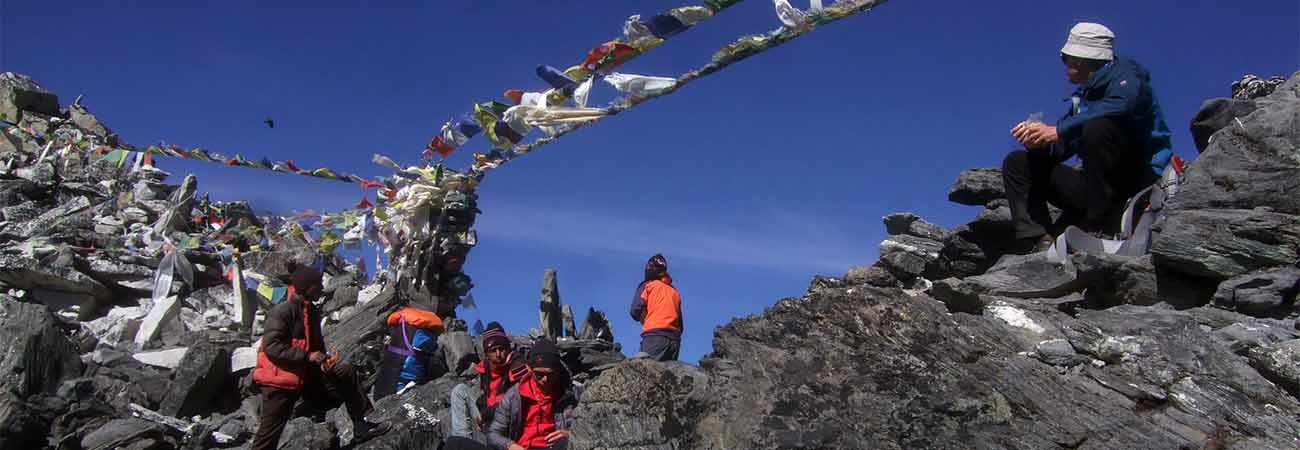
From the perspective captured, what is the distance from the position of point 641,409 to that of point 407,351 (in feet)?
21.2

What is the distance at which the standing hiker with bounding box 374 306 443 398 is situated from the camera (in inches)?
493

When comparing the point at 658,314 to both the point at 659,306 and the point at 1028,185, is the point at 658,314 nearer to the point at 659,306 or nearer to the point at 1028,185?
the point at 659,306

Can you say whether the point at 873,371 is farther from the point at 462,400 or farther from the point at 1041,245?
the point at 462,400

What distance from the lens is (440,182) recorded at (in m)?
15.1

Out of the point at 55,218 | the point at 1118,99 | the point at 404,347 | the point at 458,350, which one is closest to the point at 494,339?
the point at 458,350

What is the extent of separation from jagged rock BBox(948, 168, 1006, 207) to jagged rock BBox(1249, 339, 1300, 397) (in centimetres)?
501

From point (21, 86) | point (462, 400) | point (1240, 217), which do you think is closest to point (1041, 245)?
point (1240, 217)

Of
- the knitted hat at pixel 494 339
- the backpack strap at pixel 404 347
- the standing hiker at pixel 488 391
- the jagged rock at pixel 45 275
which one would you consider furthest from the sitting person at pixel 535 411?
the jagged rock at pixel 45 275

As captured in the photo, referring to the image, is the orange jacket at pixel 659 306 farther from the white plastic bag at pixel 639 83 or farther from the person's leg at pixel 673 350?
the white plastic bag at pixel 639 83

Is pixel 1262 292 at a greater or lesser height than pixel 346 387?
greater

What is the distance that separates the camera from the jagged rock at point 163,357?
13.8 meters

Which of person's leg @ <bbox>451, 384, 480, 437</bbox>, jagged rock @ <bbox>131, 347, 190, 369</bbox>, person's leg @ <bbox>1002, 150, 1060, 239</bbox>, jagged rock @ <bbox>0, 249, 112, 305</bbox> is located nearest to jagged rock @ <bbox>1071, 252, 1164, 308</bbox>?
person's leg @ <bbox>1002, 150, 1060, 239</bbox>

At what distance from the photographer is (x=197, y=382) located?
12.3 m

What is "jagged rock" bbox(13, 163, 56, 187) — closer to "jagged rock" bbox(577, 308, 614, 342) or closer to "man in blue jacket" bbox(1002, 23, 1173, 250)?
"jagged rock" bbox(577, 308, 614, 342)
